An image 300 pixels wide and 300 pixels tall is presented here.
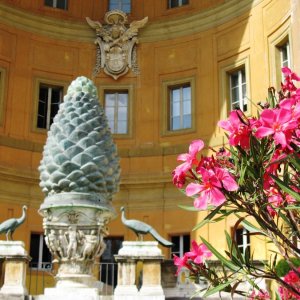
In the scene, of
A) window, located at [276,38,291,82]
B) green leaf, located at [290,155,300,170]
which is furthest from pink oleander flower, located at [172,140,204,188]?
window, located at [276,38,291,82]

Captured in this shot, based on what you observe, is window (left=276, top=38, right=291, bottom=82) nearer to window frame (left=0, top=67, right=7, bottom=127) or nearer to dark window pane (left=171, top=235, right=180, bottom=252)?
dark window pane (left=171, top=235, right=180, bottom=252)

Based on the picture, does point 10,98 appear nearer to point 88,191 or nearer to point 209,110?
point 209,110

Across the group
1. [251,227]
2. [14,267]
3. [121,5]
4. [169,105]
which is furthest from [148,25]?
[251,227]

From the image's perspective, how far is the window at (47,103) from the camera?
1803 cm

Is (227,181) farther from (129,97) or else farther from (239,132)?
(129,97)

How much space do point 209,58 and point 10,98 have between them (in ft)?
19.4

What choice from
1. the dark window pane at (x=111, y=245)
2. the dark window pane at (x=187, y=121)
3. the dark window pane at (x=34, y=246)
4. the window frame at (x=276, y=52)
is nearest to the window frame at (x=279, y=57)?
the window frame at (x=276, y=52)

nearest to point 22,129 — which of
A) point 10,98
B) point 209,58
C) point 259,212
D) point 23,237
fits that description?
point 10,98

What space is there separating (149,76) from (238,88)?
2814mm

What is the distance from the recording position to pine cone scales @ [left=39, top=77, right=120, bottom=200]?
7.21m

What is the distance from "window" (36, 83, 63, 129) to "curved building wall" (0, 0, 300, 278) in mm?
348

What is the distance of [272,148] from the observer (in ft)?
7.88

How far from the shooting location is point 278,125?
229 cm

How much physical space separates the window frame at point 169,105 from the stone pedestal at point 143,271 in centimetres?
917
